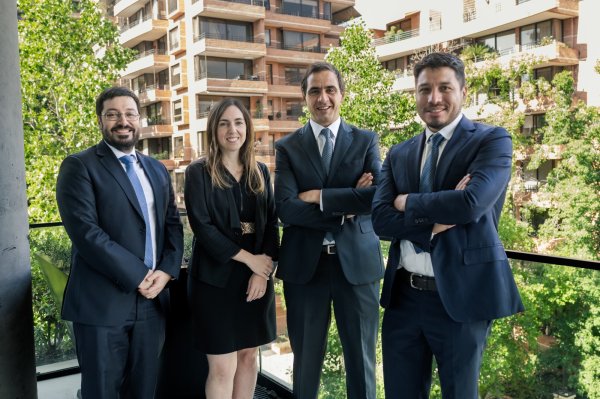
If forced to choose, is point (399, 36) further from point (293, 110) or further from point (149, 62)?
point (149, 62)

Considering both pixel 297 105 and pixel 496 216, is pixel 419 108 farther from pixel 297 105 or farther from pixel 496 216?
pixel 297 105

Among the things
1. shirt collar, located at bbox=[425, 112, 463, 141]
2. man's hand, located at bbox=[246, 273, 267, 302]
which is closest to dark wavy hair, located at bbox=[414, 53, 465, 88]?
shirt collar, located at bbox=[425, 112, 463, 141]

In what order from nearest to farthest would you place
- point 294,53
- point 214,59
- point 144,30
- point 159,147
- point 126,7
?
point 214,59 < point 144,30 < point 294,53 < point 126,7 < point 159,147

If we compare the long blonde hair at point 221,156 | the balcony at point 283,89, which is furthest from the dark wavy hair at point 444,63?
the balcony at point 283,89

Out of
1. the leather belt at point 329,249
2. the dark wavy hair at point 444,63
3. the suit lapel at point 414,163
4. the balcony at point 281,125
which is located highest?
the balcony at point 281,125

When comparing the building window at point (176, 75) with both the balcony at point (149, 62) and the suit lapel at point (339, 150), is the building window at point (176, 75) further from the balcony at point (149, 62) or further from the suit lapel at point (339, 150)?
the suit lapel at point (339, 150)

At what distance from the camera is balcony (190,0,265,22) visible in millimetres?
31906

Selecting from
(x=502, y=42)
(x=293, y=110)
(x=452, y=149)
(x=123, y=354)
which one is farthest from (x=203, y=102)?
(x=452, y=149)

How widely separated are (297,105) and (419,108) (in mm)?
34435

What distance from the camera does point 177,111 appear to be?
1384 inches

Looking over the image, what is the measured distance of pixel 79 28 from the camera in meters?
15.4

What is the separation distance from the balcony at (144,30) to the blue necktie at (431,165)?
34734 millimetres

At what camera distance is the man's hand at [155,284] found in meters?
2.16

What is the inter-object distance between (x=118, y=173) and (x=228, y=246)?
51 centimetres
